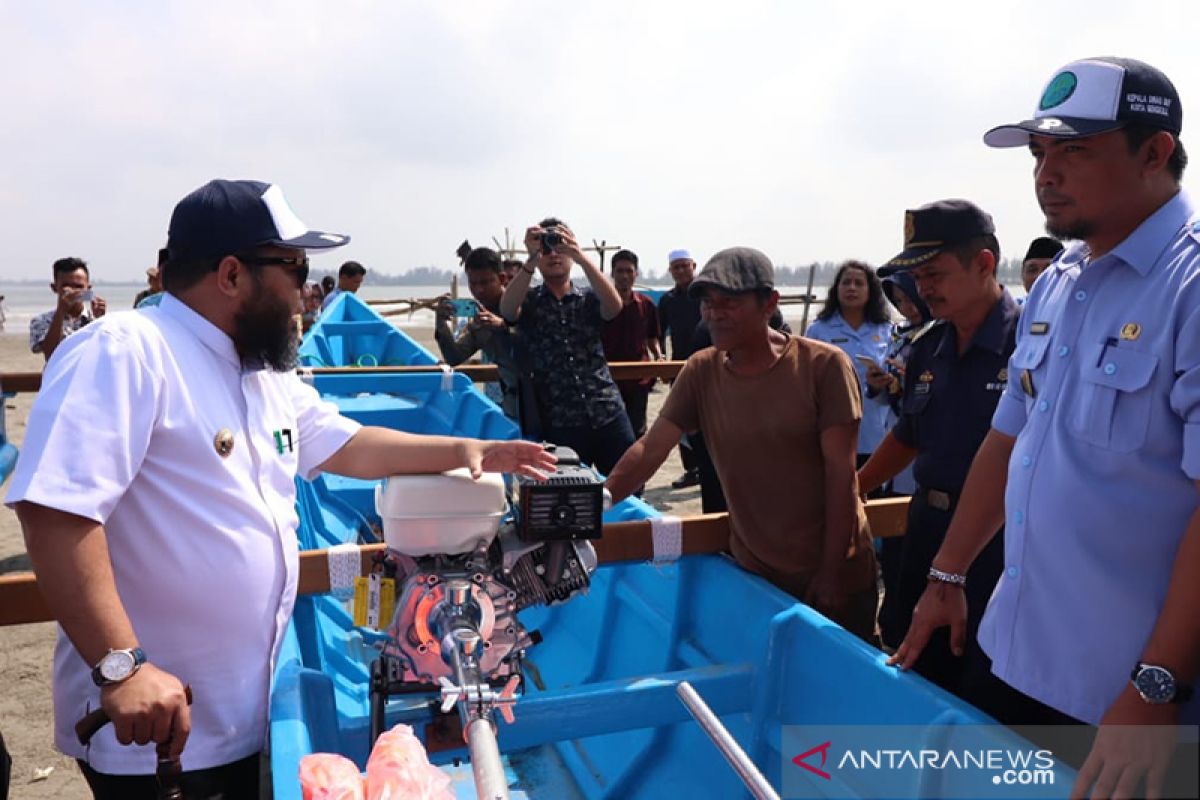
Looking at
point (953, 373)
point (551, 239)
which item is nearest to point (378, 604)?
point (953, 373)

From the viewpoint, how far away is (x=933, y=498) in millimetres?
2529

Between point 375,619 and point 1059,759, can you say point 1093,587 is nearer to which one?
point 1059,759

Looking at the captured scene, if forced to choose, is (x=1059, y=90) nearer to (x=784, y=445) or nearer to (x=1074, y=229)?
(x=1074, y=229)

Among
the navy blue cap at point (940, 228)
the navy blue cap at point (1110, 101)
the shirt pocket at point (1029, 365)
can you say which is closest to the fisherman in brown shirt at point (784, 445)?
the navy blue cap at point (940, 228)

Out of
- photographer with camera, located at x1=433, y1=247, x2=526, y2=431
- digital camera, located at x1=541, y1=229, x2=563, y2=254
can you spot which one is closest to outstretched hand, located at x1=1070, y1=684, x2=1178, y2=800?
digital camera, located at x1=541, y1=229, x2=563, y2=254

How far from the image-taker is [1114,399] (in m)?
1.52

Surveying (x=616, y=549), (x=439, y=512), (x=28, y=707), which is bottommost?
(x=28, y=707)

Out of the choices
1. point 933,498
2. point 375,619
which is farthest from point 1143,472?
point 375,619

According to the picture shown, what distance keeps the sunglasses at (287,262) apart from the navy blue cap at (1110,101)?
4.95 feet

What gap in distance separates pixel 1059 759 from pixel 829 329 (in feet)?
12.2

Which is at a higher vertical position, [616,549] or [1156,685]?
[1156,685]

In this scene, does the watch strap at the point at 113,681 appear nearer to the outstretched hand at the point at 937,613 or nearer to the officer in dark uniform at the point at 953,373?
the outstretched hand at the point at 937,613

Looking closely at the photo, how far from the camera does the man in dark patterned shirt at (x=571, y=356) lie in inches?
182

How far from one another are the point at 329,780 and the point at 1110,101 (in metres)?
1.74
